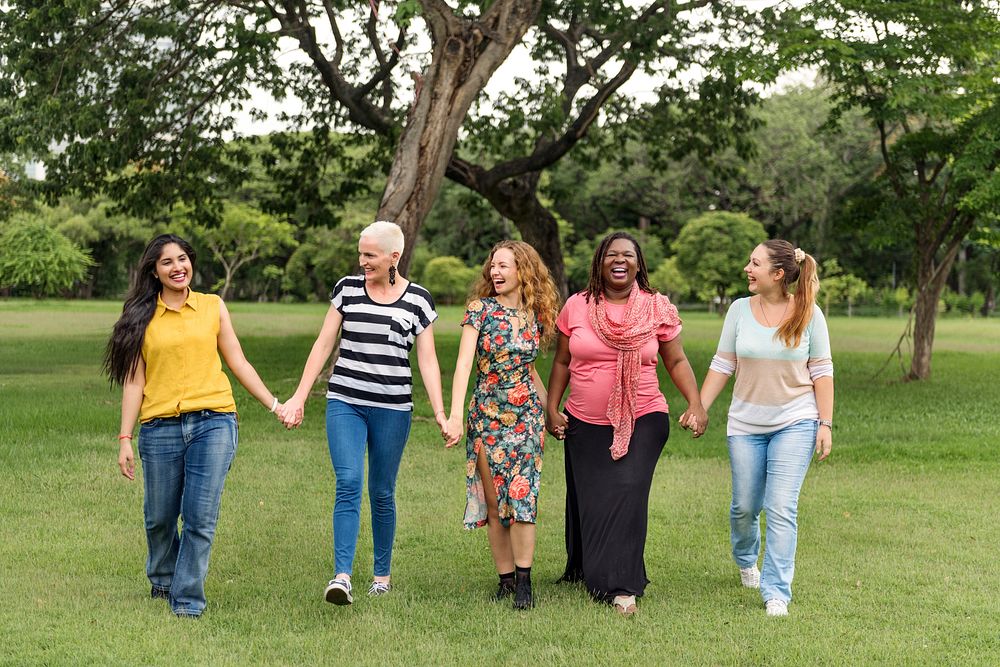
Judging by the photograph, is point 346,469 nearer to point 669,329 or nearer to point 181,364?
point 181,364

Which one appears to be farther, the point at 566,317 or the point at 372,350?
the point at 566,317

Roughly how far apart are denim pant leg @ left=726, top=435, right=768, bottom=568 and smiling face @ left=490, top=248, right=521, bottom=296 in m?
1.45

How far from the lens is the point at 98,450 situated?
11375 millimetres

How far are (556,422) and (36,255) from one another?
192ft

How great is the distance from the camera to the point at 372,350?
580 cm

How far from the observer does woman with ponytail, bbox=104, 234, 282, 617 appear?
561cm

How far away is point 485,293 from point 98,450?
22.1 ft

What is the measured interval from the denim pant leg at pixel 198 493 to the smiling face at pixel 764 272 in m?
2.79

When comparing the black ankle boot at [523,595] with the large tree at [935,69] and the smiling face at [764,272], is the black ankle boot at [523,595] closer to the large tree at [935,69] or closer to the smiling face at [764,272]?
the smiling face at [764,272]

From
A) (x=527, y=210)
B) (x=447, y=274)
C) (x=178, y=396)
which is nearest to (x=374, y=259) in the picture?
(x=178, y=396)

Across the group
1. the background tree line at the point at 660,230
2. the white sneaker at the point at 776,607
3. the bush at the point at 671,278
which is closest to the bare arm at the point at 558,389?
the white sneaker at the point at 776,607

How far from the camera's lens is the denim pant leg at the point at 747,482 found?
20.2 ft

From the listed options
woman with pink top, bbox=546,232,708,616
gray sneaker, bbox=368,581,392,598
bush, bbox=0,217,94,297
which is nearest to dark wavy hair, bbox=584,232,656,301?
woman with pink top, bbox=546,232,708,616

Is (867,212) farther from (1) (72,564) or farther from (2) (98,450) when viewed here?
(1) (72,564)
